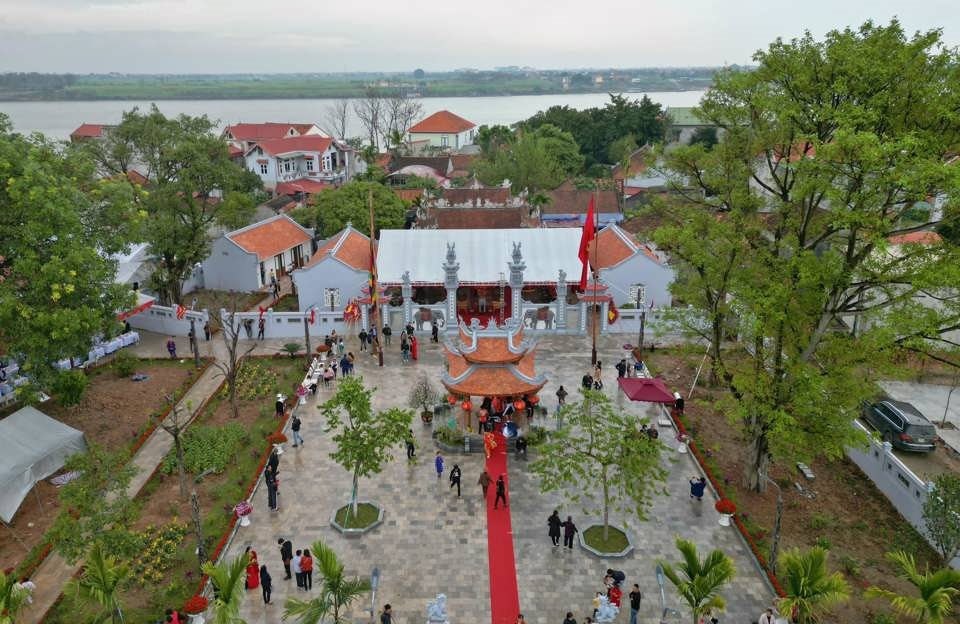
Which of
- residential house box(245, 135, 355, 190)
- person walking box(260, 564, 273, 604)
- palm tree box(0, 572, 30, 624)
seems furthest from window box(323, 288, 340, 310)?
residential house box(245, 135, 355, 190)

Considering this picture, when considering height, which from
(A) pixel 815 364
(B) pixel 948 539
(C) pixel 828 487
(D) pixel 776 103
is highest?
(D) pixel 776 103

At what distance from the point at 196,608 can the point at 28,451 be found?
9171 millimetres

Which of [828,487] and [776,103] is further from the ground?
[776,103]

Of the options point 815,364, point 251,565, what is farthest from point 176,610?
point 815,364

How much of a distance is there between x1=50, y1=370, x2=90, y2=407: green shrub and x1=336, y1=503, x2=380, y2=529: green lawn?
12052 mm

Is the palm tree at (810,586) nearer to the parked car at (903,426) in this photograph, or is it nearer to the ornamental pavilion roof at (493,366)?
the ornamental pavilion roof at (493,366)

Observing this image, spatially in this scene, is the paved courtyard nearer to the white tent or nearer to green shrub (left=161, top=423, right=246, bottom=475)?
green shrub (left=161, top=423, right=246, bottom=475)

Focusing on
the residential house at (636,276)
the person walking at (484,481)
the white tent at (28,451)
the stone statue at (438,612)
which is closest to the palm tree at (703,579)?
the stone statue at (438,612)

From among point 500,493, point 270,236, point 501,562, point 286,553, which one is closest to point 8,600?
point 286,553

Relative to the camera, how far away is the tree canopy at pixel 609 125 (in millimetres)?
81938

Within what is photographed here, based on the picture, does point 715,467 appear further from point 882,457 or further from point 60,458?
point 60,458

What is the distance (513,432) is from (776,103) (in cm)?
1274

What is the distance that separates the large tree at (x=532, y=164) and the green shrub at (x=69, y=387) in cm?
4372

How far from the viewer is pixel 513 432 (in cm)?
2338
